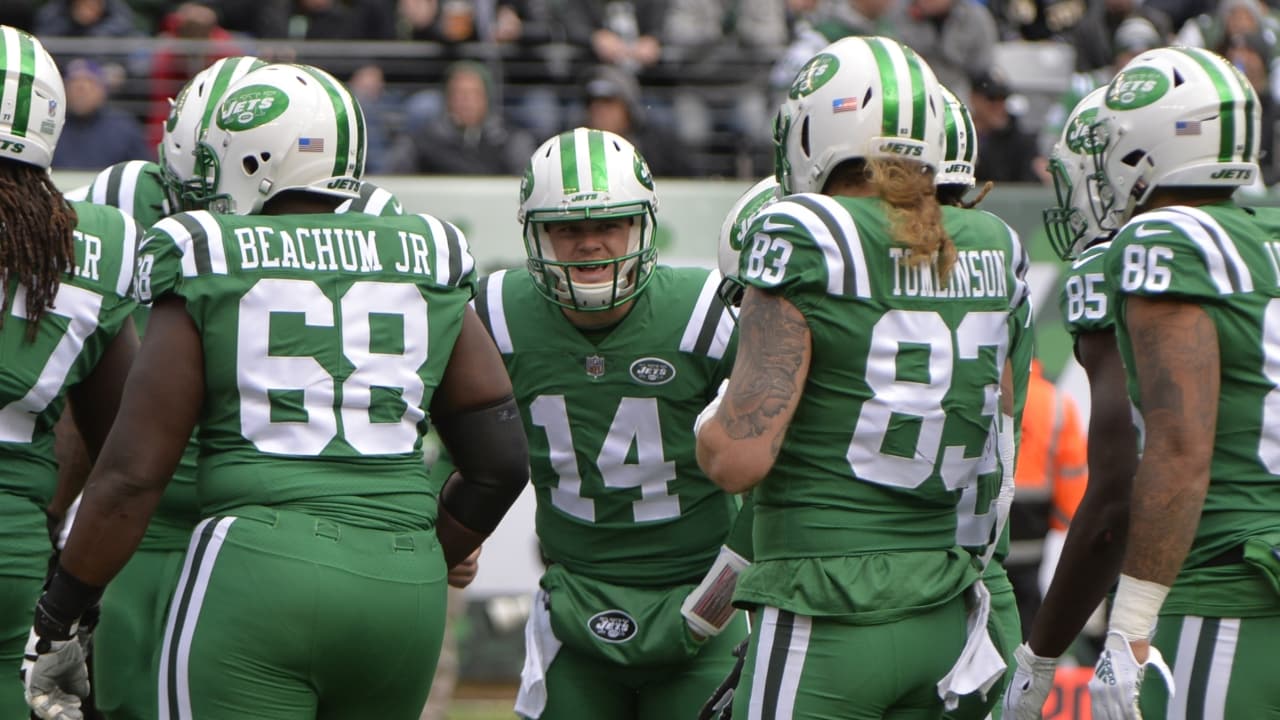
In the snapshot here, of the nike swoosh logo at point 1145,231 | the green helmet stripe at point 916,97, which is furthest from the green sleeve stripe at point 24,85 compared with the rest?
the nike swoosh logo at point 1145,231

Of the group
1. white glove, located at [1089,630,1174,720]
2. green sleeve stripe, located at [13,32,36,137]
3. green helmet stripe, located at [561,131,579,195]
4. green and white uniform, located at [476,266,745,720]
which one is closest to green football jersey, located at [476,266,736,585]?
green and white uniform, located at [476,266,745,720]

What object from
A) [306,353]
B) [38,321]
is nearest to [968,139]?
[306,353]

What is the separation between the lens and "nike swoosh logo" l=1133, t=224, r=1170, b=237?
349 centimetres

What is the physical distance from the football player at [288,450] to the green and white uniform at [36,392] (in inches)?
8.6

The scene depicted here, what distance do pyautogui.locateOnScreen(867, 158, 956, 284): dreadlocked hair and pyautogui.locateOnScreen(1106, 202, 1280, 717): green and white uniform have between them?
0.35m

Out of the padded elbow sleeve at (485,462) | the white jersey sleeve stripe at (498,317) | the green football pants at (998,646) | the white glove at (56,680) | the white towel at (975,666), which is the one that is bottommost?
the white glove at (56,680)

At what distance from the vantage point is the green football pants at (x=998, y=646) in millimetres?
3648

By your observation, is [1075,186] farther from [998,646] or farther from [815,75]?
[998,646]

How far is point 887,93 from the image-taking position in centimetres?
368

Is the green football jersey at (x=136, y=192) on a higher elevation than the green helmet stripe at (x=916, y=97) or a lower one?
lower

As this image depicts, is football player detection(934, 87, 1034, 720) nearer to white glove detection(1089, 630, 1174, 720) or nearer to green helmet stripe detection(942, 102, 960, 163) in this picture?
green helmet stripe detection(942, 102, 960, 163)

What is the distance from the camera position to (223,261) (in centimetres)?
365

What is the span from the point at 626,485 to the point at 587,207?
0.73m

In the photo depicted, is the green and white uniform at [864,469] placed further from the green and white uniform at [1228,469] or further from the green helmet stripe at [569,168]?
the green helmet stripe at [569,168]
